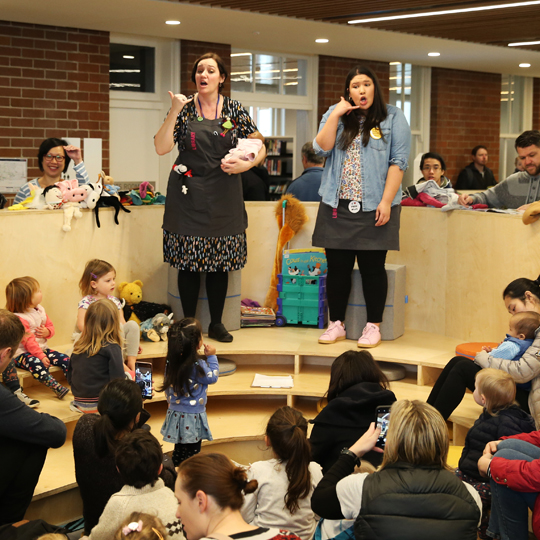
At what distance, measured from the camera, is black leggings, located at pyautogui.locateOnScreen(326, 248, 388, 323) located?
4.00 m

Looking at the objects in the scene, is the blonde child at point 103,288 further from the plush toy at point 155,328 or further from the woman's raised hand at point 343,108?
the woman's raised hand at point 343,108

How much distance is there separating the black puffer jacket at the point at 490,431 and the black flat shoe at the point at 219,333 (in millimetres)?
1694

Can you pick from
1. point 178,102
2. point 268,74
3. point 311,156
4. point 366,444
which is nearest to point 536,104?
point 268,74

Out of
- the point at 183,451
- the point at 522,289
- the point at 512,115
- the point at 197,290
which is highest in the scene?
the point at 512,115

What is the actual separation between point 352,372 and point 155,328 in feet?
6.03

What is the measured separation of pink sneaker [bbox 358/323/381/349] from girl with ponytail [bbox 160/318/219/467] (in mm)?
1166

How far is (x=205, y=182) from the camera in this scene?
3924 millimetres

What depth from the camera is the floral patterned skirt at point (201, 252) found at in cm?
396

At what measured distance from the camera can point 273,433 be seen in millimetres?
2236

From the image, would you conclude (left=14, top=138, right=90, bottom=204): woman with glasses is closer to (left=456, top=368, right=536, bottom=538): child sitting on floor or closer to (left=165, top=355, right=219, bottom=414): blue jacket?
(left=165, top=355, right=219, bottom=414): blue jacket

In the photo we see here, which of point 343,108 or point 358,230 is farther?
point 358,230

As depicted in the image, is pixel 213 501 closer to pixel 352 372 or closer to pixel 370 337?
pixel 352 372

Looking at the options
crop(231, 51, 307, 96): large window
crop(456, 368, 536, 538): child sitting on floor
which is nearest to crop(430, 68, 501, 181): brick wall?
crop(231, 51, 307, 96): large window

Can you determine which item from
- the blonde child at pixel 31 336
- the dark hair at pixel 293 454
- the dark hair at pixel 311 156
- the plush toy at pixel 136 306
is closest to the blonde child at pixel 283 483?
the dark hair at pixel 293 454
